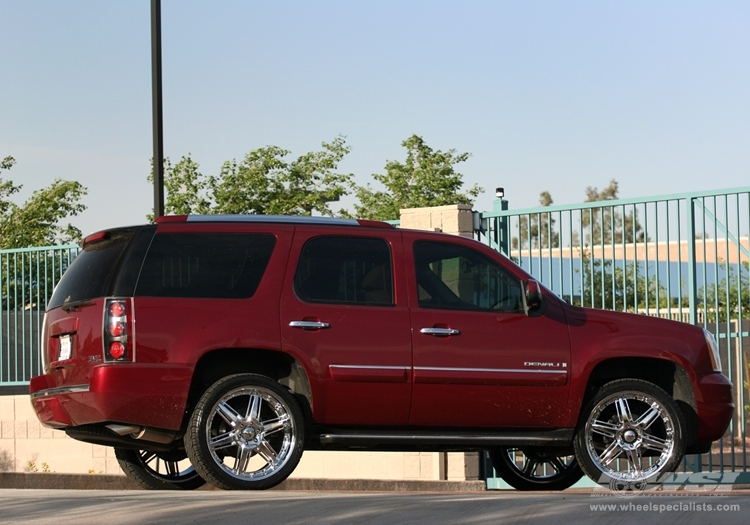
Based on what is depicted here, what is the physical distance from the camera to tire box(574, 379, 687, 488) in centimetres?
905

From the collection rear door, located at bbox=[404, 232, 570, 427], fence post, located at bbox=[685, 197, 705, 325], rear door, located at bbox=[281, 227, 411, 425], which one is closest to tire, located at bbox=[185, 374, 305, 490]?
rear door, located at bbox=[281, 227, 411, 425]

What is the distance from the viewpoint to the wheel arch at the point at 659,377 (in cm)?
930

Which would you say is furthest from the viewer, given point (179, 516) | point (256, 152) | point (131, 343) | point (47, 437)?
point (256, 152)

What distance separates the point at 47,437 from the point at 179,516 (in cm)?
1022

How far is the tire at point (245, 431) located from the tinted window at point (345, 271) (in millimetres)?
757

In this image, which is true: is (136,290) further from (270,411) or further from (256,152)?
(256,152)

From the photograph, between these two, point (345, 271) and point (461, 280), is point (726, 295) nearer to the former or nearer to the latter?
point (461, 280)

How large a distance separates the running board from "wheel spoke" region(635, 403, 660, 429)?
0.52m

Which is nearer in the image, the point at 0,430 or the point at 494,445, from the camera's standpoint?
the point at 494,445

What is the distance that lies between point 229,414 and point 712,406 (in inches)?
144

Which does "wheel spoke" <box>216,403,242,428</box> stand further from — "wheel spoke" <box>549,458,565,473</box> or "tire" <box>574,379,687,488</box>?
"wheel spoke" <box>549,458,565,473</box>

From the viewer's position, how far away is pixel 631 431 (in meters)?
9.13

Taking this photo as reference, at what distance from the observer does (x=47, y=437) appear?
1638 centimetres

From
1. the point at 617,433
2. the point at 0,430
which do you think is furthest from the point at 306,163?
the point at 617,433
